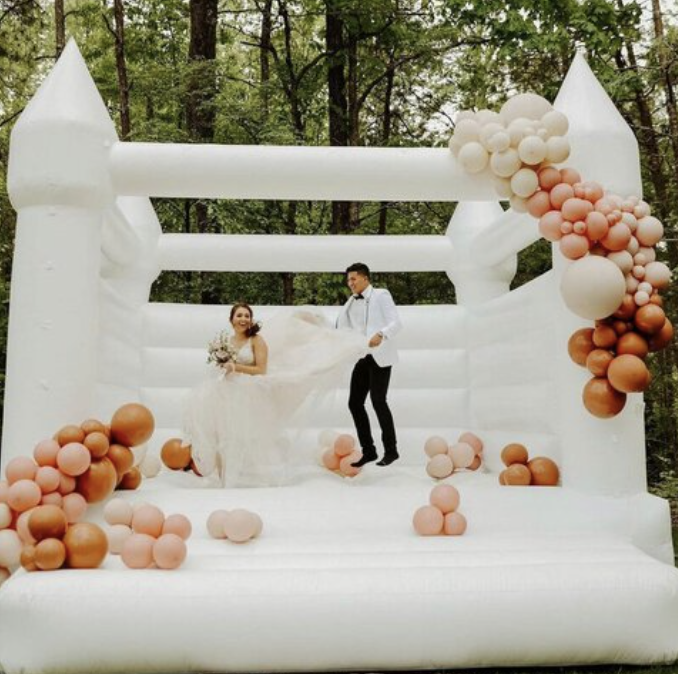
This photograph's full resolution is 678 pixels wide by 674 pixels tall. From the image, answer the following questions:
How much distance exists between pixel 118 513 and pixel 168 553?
1.69ft

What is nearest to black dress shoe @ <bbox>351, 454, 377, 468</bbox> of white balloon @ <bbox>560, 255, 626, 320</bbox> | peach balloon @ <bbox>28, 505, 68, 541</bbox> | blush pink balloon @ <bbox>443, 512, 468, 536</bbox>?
blush pink balloon @ <bbox>443, 512, 468, 536</bbox>

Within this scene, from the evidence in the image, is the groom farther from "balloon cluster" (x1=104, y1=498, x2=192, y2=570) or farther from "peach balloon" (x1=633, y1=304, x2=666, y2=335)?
"balloon cluster" (x1=104, y1=498, x2=192, y2=570)

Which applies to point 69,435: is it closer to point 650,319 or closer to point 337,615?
point 337,615

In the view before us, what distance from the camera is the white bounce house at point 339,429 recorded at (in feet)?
8.79

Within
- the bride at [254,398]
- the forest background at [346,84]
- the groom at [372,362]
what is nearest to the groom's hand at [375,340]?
the bride at [254,398]

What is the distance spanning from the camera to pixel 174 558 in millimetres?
2838

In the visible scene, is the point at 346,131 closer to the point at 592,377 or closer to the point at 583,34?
the point at 583,34

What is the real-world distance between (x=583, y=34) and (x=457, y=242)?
4126mm

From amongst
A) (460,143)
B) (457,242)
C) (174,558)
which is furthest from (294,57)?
(174,558)

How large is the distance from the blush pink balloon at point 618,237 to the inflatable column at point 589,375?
0.27 meters

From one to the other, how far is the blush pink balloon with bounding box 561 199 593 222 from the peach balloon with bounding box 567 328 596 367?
0.57 meters

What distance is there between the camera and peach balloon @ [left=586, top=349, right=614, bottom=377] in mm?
3627

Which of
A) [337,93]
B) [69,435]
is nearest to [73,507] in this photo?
[69,435]

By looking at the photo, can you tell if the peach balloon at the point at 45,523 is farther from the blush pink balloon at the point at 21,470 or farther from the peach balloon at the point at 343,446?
the peach balloon at the point at 343,446
